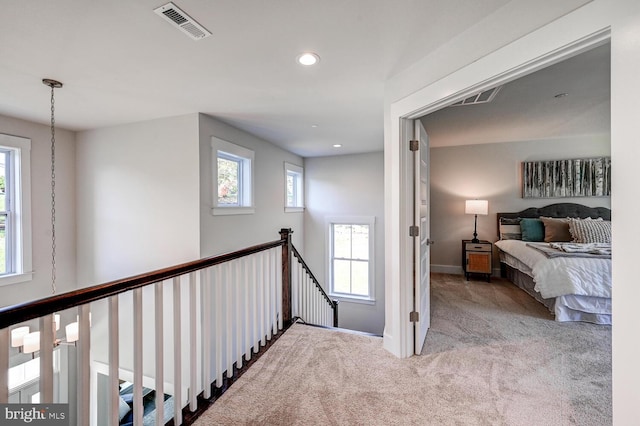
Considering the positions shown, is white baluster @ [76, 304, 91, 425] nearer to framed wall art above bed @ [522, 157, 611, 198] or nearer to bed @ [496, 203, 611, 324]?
bed @ [496, 203, 611, 324]

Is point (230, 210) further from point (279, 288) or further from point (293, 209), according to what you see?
point (293, 209)

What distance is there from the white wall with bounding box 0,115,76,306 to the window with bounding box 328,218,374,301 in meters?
4.09

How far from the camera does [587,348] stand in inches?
92.8

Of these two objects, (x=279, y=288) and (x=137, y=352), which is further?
(x=279, y=288)

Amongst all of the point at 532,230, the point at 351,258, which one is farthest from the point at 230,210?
the point at 532,230

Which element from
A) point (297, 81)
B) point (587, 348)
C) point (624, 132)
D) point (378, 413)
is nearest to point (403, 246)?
point (378, 413)

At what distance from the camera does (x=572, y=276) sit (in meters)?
2.81

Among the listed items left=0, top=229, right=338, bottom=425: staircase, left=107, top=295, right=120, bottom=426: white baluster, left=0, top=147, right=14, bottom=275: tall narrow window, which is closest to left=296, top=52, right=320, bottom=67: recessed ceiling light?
left=0, top=229, right=338, bottom=425: staircase

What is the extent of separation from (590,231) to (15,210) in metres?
7.39

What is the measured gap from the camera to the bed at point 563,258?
2.79m

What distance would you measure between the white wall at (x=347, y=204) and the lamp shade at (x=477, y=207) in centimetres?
148

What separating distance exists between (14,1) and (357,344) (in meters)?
3.11

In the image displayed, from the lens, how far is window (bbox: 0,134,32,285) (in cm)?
315

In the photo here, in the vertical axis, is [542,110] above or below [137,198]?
above
